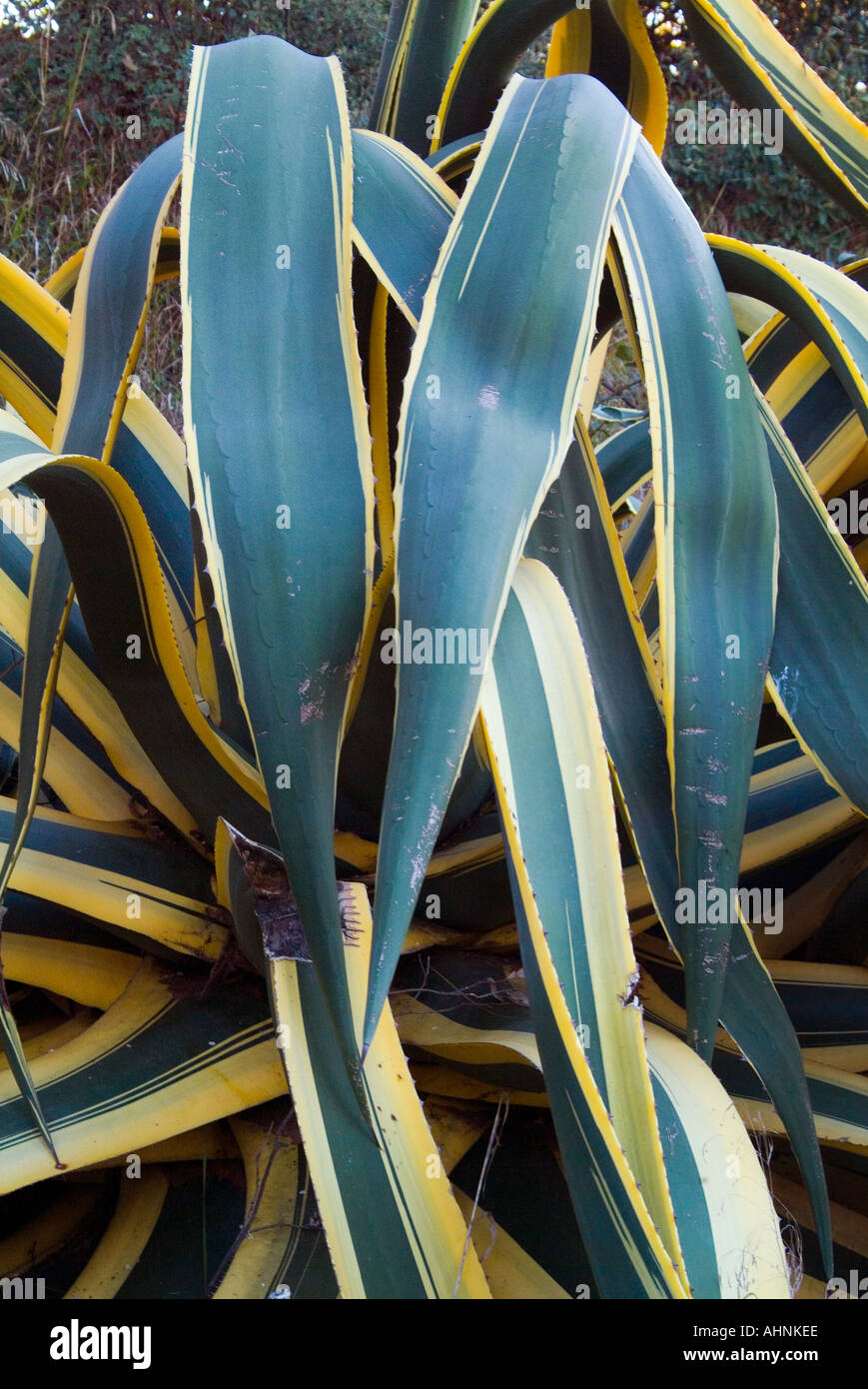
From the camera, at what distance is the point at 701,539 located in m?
0.61

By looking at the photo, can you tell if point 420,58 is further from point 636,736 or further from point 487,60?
point 636,736

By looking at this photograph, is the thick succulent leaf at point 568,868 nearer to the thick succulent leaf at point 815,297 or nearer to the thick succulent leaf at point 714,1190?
the thick succulent leaf at point 714,1190

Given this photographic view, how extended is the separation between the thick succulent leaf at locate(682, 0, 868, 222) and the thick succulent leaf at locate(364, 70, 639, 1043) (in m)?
0.27

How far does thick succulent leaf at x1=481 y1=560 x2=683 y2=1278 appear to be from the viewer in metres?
0.49

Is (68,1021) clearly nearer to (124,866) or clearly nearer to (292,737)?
(124,866)

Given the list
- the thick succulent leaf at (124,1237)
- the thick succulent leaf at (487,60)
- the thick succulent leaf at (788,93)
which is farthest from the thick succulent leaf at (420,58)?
the thick succulent leaf at (124,1237)

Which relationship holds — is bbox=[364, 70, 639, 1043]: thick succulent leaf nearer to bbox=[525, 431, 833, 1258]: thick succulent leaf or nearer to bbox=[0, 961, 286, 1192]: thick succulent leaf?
bbox=[525, 431, 833, 1258]: thick succulent leaf

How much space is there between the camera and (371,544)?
549 mm

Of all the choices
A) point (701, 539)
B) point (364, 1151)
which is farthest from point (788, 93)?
point (364, 1151)

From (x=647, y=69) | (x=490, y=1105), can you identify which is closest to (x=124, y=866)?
(x=490, y=1105)

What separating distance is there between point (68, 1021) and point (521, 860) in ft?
1.56

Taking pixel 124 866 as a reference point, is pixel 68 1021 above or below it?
below

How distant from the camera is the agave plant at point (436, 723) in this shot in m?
0.51

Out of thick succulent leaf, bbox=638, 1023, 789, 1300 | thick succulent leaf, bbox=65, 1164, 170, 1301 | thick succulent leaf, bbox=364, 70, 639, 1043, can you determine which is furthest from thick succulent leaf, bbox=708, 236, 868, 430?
thick succulent leaf, bbox=65, 1164, 170, 1301
